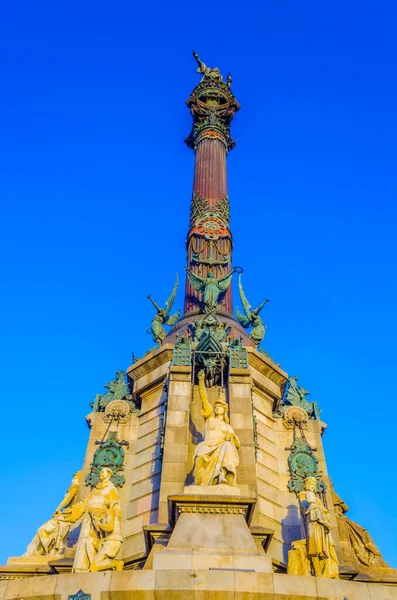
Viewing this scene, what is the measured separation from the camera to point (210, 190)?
90.6ft

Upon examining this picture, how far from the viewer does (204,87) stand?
3369 cm

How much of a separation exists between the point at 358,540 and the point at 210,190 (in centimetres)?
1711

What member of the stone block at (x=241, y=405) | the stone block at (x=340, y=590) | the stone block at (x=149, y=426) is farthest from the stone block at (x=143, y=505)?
the stone block at (x=340, y=590)

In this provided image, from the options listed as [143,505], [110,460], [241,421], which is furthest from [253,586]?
[110,460]

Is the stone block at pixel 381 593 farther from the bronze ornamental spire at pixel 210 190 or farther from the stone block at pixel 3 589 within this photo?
the bronze ornamental spire at pixel 210 190

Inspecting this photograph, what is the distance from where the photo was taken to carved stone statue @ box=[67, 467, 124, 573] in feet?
38.5

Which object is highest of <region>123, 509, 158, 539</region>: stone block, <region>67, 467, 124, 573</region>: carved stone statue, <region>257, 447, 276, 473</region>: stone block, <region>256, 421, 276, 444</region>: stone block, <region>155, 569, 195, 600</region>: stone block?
<region>256, 421, 276, 444</region>: stone block

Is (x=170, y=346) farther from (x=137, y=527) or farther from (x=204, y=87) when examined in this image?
(x=204, y=87)

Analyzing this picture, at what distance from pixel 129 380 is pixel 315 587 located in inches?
467

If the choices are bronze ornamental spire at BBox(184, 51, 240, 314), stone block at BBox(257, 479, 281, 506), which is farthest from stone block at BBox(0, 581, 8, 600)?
bronze ornamental spire at BBox(184, 51, 240, 314)

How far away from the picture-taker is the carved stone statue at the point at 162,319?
21570 millimetres

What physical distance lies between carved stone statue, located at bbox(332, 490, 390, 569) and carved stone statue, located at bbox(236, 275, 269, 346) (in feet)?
21.2

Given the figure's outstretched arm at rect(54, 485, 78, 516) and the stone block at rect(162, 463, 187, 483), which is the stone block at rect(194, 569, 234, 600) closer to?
the stone block at rect(162, 463, 187, 483)

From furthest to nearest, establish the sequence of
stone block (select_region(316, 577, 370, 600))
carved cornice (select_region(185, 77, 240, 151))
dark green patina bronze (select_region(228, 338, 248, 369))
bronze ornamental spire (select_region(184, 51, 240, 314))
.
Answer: carved cornice (select_region(185, 77, 240, 151)), bronze ornamental spire (select_region(184, 51, 240, 314)), dark green patina bronze (select_region(228, 338, 248, 369)), stone block (select_region(316, 577, 370, 600))
